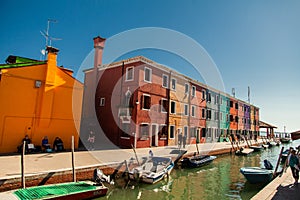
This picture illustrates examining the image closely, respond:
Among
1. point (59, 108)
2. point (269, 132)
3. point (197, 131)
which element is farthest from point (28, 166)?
point (269, 132)

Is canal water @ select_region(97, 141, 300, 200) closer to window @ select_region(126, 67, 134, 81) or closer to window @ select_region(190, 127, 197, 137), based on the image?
window @ select_region(126, 67, 134, 81)

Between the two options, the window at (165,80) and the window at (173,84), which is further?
the window at (173,84)

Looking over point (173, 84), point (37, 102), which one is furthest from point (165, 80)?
point (37, 102)

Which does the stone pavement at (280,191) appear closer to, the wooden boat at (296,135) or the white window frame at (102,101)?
the wooden boat at (296,135)

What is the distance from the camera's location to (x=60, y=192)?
23.2ft

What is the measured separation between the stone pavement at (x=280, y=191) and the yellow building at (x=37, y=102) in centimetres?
1299

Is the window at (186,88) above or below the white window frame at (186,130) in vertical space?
above

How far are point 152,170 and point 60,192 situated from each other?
5.07m

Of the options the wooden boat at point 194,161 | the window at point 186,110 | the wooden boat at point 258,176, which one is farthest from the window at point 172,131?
the wooden boat at point 258,176

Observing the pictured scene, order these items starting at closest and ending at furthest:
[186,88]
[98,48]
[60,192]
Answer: [60,192] < [98,48] < [186,88]

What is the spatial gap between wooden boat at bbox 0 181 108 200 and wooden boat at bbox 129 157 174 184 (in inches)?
83.6

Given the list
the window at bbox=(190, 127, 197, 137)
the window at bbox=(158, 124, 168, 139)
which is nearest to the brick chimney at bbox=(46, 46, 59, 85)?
the window at bbox=(158, 124, 168, 139)

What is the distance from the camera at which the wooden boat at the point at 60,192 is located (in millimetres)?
6398

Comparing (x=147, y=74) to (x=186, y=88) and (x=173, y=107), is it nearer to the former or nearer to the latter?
(x=173, y=107)
